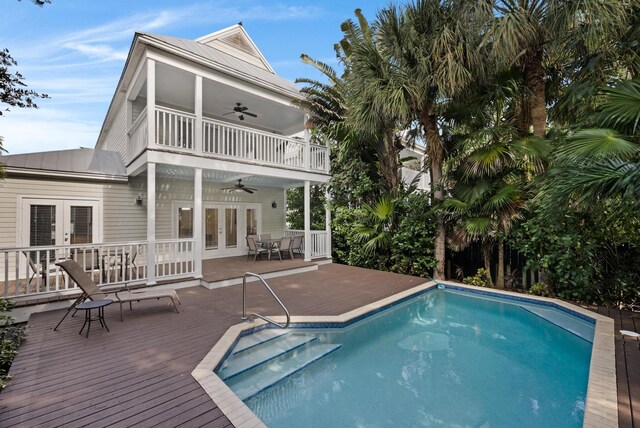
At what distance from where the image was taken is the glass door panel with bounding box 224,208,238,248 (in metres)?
12.3

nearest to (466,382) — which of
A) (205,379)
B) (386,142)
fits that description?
(205,379)

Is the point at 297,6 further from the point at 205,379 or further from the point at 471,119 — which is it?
the point at 205,379

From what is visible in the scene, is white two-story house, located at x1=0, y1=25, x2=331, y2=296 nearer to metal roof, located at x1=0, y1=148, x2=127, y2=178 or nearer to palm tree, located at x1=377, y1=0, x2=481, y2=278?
metal roof, located at x1=0, y1=148, x2=127, y2=178

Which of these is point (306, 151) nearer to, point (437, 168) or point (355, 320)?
point (437, 168)

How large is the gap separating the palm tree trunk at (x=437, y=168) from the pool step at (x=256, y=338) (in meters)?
6.12

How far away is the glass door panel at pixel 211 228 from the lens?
11.6m

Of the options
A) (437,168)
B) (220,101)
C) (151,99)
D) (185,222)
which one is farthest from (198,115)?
(437,168)

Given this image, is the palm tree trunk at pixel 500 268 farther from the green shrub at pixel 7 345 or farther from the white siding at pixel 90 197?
the white siding at pixel 90 197

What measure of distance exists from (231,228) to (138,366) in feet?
29.1

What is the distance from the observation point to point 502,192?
7.62 m

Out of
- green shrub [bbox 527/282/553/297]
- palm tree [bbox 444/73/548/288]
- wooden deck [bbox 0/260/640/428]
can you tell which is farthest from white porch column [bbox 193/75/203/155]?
green shrub [bbox 527/282/553/297]

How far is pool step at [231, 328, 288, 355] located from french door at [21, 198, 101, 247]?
24.5 feet

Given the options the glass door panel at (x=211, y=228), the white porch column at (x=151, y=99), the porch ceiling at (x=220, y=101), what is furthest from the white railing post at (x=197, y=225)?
the glass door panel at (x=211, y=228)

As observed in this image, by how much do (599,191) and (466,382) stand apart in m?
3.18
